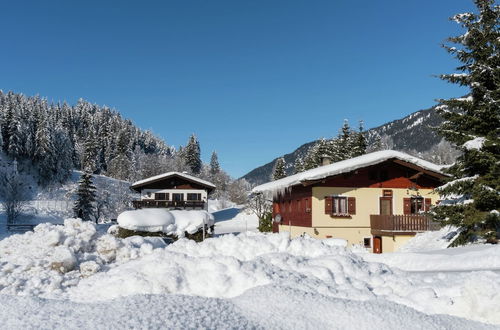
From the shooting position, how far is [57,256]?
7.41 meters

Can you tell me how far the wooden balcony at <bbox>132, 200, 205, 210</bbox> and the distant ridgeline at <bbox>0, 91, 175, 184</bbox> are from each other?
9.98 meters

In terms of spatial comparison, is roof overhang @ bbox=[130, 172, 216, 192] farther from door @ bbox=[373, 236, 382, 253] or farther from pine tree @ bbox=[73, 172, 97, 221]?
door @ bbox=[373, 236, 382, 253]

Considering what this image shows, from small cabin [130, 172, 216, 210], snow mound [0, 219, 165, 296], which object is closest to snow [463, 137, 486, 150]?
snow mound [0, 219, 165, 296]

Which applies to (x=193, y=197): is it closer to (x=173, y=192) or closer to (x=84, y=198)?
(x=173, y=192)

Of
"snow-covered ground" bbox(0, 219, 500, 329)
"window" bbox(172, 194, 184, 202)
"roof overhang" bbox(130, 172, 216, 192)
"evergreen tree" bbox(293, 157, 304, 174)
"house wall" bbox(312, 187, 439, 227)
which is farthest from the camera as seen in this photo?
"evergreen tree" bbox(293, 157, 304, 174)

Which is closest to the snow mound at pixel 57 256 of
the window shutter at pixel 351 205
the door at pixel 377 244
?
the window shutter at pixel 351 205

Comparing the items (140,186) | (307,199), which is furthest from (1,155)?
(307,199)

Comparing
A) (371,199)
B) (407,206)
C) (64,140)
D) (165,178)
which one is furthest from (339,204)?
(64,140)

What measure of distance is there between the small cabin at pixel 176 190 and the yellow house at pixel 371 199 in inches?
771

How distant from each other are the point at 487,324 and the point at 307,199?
18287mm

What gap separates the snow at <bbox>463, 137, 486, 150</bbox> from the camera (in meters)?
13.8

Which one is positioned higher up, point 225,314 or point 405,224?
point 225,314

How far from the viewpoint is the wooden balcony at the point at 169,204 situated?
1560 inches

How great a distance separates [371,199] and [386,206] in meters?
Answer: 1.11
